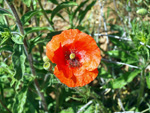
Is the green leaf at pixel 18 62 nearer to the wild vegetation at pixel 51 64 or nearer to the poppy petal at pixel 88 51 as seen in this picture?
the wild vegetation at pixel 51 64

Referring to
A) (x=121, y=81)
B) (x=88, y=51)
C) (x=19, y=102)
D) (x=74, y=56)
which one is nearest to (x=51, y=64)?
(x=74, y=56)

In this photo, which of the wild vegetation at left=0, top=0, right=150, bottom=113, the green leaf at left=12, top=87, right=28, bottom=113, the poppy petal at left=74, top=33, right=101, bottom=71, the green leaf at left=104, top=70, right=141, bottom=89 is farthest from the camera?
the green leaf at left=104, top=70, right=141, bottom=89

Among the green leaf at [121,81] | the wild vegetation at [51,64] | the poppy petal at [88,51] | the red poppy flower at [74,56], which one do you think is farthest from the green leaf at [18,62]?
the green leaf at [121,81]

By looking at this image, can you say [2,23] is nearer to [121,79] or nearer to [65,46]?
[65,46]

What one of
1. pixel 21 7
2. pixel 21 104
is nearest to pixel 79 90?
pixel 21 104

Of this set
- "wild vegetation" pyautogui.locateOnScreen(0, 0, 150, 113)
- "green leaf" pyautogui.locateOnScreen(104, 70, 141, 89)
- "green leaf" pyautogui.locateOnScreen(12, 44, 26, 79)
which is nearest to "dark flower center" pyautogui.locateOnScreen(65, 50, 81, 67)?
"wild vegetation" pyautogui.locateOnScreen(0, 0, 150, 113)

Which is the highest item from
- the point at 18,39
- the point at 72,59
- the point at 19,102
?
the point at 18,39

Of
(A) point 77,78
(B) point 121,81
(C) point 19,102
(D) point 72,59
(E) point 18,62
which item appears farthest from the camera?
(B) point 121,81

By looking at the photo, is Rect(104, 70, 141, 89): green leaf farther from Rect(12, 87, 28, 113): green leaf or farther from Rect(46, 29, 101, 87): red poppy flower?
Rect(12, 87, 28, 113): green leaf

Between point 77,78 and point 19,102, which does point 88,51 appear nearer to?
point 77,78
